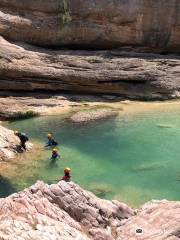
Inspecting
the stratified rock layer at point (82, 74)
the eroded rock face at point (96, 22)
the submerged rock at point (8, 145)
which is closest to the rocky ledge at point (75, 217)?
the submerged rock at point (8, 145)

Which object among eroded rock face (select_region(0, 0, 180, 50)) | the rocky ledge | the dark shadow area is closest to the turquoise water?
the rocky ledge

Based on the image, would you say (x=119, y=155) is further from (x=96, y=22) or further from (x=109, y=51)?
(x=96, y=22)

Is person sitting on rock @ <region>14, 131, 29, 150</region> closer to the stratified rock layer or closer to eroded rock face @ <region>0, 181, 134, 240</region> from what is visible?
the stratified rock layer

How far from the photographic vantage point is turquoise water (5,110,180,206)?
24297 millimetres

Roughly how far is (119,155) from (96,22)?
2035 centimetres

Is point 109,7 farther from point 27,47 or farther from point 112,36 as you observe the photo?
point 27,47

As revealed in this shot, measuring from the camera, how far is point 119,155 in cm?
2911

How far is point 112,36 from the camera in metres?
46.4

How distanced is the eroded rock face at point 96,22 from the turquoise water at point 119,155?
10637 millimetres

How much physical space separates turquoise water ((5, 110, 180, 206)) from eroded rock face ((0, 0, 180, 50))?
34.9 ft

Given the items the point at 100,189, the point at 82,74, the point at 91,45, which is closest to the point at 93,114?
the point at 82,74

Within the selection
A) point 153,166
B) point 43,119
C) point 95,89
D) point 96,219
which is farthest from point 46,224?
point 95,89

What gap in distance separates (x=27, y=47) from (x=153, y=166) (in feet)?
71.7

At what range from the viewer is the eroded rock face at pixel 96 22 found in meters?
44.9
